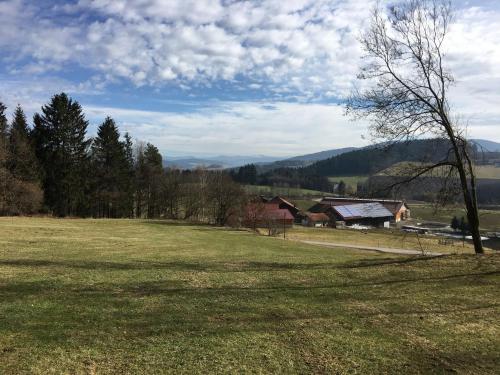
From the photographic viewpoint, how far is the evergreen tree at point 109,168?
198 ft

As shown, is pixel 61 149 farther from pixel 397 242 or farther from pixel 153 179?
pixel 397 242

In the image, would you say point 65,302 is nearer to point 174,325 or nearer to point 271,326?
point 174,325

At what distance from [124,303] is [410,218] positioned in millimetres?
132002

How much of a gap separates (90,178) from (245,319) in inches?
2191

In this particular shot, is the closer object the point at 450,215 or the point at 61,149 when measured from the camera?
the point at 450,215

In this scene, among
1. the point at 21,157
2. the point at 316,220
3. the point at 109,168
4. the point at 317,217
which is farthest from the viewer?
the point at 317,217

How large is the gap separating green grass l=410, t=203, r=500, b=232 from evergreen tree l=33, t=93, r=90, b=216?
41.5 meters

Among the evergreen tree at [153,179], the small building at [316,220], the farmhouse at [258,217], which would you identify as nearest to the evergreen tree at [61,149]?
the evergreen tree at [153,179]

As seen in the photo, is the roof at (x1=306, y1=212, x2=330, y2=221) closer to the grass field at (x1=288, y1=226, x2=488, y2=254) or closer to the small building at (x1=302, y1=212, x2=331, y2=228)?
the small building at (x1=302, y1=212, x2=331, y2=228)

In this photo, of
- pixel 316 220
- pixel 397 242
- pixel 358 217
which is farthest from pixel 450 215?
pixel 358 217

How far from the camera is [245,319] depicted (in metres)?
7.59

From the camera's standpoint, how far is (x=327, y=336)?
684 centimetres

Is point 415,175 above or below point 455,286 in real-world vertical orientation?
above

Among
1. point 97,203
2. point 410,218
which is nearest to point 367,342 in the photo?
point 97,203
